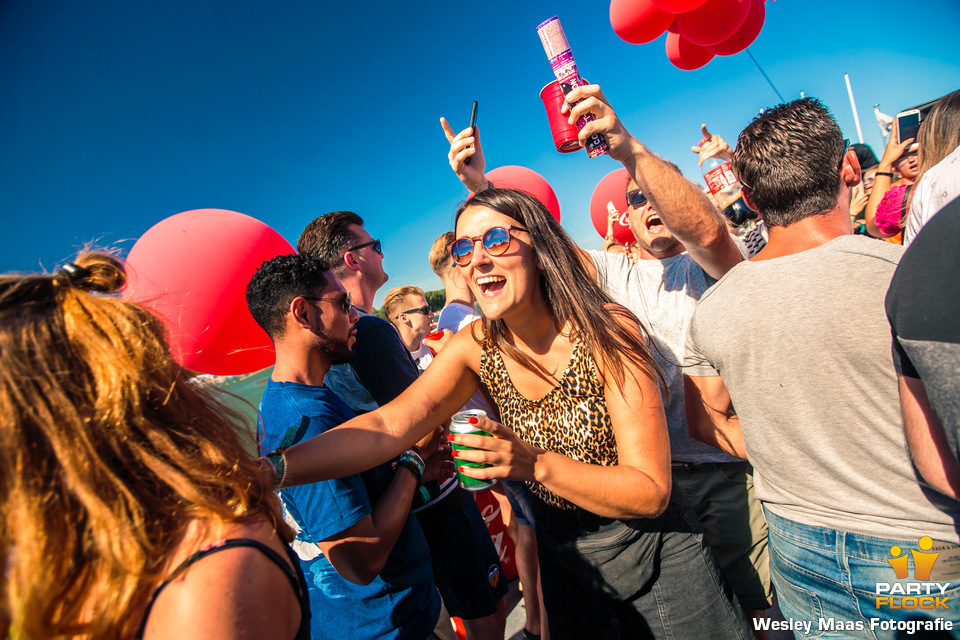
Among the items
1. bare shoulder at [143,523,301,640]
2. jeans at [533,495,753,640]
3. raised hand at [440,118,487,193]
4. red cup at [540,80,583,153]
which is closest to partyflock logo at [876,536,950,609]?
jeans at [533,495,753,640]

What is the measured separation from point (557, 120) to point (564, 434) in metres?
1.71

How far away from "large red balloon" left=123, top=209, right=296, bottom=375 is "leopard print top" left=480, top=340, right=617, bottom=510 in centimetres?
186

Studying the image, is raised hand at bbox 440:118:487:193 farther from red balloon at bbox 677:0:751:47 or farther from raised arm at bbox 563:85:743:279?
red balloon at bbox 677:0:751:47

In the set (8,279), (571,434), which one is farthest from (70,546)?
(571,434)

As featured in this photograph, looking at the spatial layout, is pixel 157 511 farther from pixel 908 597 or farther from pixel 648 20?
pixel 648 20

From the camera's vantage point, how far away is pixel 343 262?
3107mm

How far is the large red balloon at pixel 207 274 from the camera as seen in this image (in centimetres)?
272

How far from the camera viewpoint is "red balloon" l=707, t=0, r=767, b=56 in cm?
310

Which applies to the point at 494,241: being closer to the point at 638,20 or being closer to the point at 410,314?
the point at 638,20

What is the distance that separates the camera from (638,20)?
3.13 m

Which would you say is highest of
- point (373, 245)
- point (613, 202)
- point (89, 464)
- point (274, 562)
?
point (373, 245)

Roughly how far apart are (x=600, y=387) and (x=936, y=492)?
39.8 inches

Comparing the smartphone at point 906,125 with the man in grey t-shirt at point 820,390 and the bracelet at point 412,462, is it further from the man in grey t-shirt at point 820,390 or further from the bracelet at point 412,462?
the bracelet at point 412,462

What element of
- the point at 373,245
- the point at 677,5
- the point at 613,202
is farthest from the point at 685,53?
the point at 373,245
